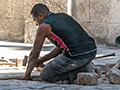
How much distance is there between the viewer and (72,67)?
4.12 metres

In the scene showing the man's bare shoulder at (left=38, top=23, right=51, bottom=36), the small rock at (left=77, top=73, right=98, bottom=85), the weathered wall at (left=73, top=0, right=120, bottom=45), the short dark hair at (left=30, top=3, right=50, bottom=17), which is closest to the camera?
the small rock at (left=77, top=73, right=98, bottom=85)

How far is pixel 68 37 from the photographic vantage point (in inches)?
162

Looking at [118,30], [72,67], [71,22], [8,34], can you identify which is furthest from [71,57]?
[8,34]

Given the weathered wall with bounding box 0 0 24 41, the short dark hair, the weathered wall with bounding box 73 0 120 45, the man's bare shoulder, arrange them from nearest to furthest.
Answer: the man's bare shoulder
the short dark hair
the weathered wall with bounding box 73 0 120 45
the weathered wall with bounding box 0 0 24 41

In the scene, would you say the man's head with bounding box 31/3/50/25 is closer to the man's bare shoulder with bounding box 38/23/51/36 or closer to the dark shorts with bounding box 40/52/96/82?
the man's bare shoulder with bounding box 38/23/51/36

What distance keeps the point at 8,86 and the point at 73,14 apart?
6.01 meters

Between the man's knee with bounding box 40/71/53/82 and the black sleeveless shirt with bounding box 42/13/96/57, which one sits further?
the man's knee with bounding box 40/71/53/82

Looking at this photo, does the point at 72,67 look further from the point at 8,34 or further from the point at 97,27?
the point at 8,34

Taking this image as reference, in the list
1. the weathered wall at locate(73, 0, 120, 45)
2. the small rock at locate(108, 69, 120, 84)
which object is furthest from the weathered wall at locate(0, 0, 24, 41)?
the small rock at locate(108, 69, 120, 84)

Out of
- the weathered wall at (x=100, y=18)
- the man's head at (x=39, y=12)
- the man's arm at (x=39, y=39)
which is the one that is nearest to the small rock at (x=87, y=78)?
the man's arm at (x=39, y=39)

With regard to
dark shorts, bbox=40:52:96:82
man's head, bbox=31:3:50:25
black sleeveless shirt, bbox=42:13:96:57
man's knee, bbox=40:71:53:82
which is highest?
man's head, bbox=31:3:50:25

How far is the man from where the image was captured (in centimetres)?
408

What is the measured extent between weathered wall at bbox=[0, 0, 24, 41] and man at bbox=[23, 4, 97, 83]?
7991 millimetres

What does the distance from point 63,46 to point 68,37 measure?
126mm
